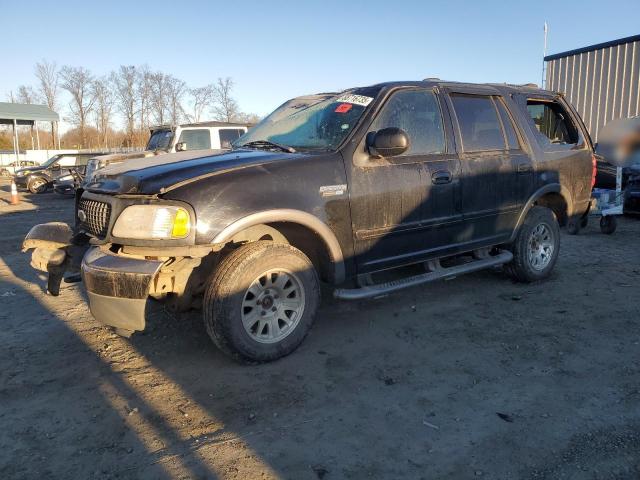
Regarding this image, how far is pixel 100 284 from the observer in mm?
3121

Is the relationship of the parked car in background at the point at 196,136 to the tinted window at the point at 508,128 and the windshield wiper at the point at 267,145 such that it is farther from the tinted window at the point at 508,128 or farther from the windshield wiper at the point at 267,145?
the tinted window at the point at 508,128

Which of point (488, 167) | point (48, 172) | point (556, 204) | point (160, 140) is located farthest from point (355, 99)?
point (48, 172)

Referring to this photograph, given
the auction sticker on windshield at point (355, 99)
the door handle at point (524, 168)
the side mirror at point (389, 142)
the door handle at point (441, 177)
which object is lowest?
the door handle at point (441, 177)

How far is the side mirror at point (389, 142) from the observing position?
372 cm

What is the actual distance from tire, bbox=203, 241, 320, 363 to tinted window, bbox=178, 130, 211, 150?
9.23 meters

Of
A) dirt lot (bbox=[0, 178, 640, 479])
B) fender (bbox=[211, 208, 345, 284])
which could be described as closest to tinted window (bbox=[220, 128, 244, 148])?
dirt lot (bbox=[0, 178, 640, 479])

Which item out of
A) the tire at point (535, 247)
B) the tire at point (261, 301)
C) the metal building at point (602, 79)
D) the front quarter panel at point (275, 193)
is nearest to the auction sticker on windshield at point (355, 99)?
the front quarter panel at point (275, 193)

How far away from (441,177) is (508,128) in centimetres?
123

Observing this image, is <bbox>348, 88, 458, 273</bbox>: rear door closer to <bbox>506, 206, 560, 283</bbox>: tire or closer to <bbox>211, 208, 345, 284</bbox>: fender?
<bbox>211, 208, 345, 284</bbox>: fender

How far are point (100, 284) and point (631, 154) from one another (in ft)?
28.7

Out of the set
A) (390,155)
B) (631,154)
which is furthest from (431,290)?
(631,154)

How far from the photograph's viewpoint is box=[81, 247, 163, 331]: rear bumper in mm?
3045

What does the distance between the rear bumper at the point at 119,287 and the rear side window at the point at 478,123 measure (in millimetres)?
2979

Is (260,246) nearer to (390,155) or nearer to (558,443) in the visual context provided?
(390,155)
